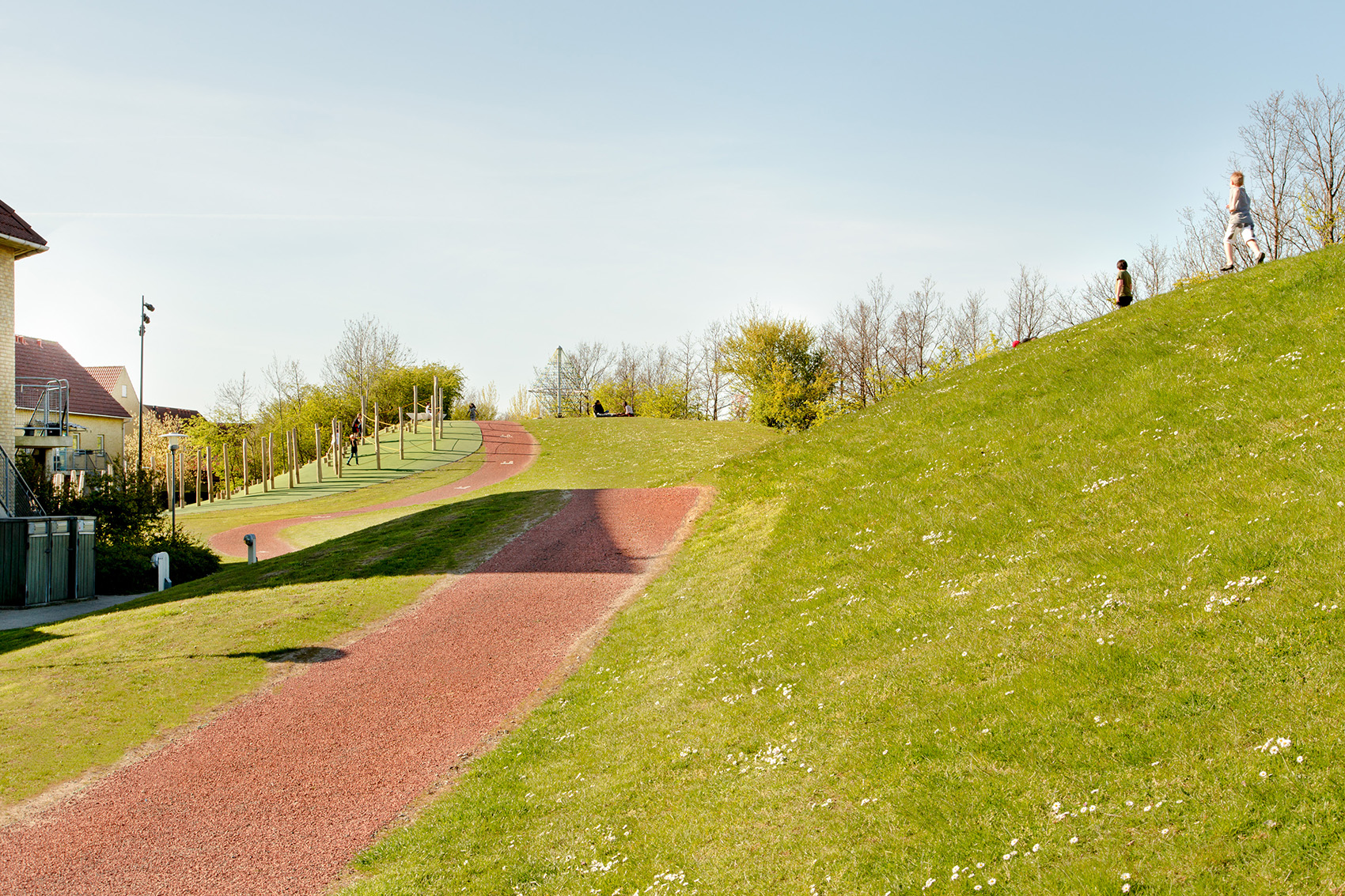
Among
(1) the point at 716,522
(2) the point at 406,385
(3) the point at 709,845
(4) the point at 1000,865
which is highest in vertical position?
(2) the point at 406,385

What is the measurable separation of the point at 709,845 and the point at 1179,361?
562 inches

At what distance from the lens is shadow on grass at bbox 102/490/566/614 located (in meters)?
20.6

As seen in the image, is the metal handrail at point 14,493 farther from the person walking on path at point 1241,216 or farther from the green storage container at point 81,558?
the person walking on path at point 1241,216

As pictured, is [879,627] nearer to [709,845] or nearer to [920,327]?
[709,845]

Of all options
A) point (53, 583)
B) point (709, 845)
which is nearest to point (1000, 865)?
point (709, 845)

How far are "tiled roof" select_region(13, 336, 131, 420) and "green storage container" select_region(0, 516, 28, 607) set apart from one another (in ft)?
116

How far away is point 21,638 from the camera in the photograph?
691 inches

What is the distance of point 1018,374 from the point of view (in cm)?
2089

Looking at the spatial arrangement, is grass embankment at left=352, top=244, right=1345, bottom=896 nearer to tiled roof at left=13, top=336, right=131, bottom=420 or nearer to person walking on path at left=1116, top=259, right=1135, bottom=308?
person walking on path at left=1116, top=259, right=1135, bottom=308

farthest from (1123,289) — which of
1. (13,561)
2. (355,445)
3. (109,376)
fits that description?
(109,376)

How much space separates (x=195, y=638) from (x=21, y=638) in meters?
4.86

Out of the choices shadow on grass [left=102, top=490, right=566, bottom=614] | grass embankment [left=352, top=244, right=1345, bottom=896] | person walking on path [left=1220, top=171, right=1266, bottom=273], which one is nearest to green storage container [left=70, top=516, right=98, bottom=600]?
shadow on grass [left=102, top=490, right=566, bottom=614]

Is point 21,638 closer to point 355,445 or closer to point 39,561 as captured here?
point 39,561

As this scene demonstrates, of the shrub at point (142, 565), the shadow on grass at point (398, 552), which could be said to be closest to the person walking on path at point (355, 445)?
the shrub at point (142, 565)
